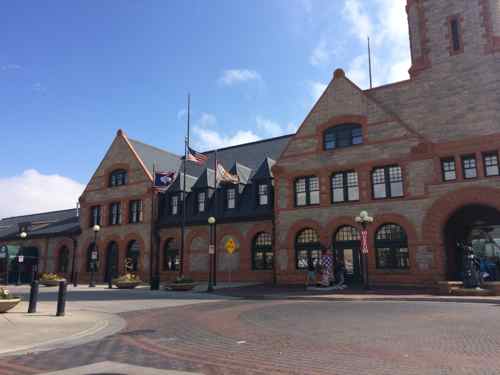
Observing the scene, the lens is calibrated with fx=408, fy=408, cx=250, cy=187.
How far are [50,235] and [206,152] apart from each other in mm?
18219

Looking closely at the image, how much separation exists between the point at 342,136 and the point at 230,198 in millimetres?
10920

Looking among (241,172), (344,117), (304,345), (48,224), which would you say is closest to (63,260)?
(48,224)

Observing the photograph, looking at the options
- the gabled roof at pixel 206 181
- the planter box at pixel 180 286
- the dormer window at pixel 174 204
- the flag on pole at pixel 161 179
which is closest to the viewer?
the planter box at pixel 180 286

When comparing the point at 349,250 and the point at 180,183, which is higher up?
the point at 180,183

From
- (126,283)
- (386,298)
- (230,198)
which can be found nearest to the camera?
(386,298)

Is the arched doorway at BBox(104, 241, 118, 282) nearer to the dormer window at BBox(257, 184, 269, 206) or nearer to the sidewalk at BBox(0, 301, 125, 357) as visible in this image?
the dormer window at BBox(257, 184, 269, 206)

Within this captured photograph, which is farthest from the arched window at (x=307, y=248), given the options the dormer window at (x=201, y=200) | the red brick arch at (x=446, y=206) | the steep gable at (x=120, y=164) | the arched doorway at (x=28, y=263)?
the arched doorway at (x=28, y=263)

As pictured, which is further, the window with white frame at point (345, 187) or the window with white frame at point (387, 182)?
the window with white frame at point (345, 187)

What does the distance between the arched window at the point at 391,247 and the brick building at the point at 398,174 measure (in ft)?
0.20

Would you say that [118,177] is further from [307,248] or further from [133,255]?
[307,248]

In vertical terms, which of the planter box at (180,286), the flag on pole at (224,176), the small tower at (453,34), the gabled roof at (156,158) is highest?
the small tower at (453,34)

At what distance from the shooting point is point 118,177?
128 ft

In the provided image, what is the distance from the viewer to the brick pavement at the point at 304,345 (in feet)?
21.8

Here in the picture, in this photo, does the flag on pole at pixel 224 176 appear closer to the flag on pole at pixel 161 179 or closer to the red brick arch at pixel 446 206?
the flag on pole at pixel 161 179
